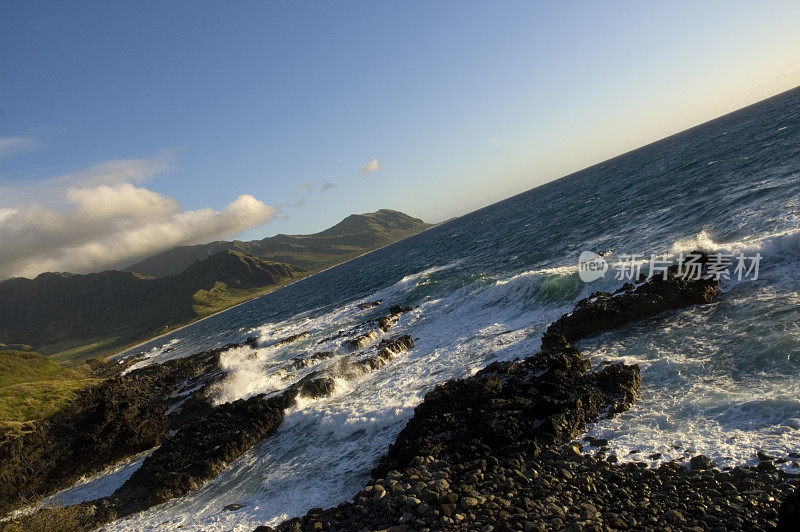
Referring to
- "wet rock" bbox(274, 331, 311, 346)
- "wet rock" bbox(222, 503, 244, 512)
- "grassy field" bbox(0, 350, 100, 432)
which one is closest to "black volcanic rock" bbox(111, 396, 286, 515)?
"wet rock" bbox(222, 503, 244, 512)

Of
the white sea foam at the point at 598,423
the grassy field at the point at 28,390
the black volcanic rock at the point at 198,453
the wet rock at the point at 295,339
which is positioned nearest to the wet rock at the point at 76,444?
the grassy field at the point at 28,390

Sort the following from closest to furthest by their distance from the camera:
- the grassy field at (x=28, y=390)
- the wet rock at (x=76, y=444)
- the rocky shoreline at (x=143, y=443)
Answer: the rocky shoreline at (x=143, y=443)
the wet rock at (x=76, y=444)
the grassy field at (x=28, y=390)

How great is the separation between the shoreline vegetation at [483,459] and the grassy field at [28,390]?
3.29 metres

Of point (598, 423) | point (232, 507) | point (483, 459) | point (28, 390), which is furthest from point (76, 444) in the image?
point (598, 423)

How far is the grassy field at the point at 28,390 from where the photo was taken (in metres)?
27.6

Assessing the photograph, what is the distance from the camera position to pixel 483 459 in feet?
35.1

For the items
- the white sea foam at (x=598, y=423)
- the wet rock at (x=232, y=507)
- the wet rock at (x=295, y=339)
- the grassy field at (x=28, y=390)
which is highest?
the grassy field at (x=28, y=390)

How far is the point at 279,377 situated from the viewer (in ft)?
90.3

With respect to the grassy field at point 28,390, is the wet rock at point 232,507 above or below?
below

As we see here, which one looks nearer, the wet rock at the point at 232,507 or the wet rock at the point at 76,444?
the wet rock at the point at 232,507

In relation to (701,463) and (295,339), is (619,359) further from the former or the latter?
(295,339)

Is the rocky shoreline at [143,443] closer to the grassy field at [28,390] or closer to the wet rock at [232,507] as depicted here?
the grassy field at [28,390]

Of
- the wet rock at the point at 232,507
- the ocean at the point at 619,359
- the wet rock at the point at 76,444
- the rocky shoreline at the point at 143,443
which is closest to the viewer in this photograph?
A: the ocean at the point at 619,359

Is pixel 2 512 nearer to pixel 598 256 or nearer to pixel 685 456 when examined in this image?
pixel 685 456
